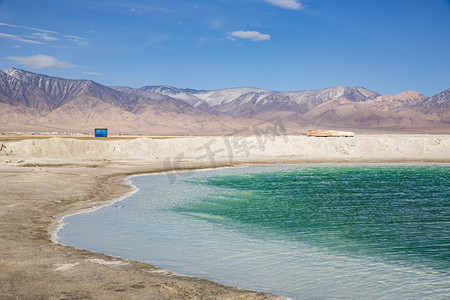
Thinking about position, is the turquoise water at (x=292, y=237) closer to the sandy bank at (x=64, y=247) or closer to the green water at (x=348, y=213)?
the green water at (x=348, y=213)

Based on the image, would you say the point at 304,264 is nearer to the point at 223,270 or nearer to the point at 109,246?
the point at 223,270

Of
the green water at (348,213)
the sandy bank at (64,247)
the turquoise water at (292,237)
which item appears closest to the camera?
the sandy bank at (64,247)

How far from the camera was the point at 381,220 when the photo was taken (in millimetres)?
17422

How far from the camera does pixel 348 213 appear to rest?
19281mm

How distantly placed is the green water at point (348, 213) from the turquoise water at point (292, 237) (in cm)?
4

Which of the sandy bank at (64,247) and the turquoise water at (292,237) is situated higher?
the sandy bank at (64,247)

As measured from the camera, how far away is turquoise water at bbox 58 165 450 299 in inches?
404

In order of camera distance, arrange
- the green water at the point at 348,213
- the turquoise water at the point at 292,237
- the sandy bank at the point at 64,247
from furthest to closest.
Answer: the green water at the point at 348,213 < the turquoise water at the point at 292,237 < the sandy bank at the point at 64,247

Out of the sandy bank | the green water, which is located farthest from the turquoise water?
the sandy bank

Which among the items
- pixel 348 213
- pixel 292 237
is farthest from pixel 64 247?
pixel 348 213

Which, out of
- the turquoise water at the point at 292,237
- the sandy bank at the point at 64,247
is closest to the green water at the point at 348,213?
the turquoise water at the point at 292,237

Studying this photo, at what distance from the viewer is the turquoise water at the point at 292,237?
1027 centimetres

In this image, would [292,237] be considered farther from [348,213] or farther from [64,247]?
[64,247]

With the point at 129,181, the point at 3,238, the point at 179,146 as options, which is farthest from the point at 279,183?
the point at 179,146
